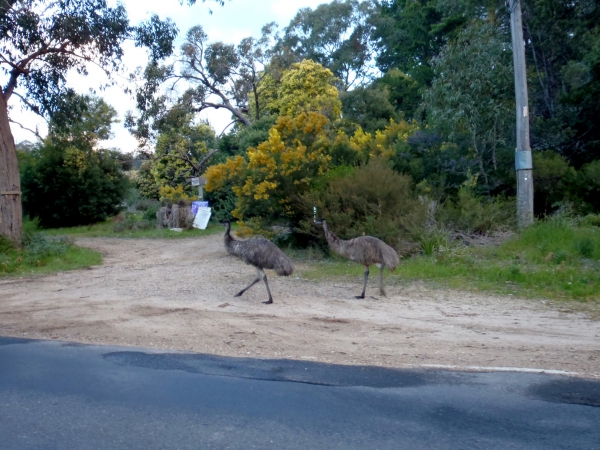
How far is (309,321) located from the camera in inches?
425

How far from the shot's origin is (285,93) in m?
41.9

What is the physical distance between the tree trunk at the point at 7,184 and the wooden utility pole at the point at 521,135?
1526 centimetres

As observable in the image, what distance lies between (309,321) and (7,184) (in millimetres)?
14252

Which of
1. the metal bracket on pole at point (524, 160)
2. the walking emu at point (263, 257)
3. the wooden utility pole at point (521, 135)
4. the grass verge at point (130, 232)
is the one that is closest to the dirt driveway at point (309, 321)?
the walking emu at point (263, 257)

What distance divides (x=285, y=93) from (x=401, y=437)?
3743 cm

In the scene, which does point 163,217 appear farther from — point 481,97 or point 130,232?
point 481,97

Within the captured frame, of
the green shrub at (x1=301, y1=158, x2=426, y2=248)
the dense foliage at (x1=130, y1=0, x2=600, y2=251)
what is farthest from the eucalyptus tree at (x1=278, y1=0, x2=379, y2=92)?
the green shrub at (x1=301, y1=158, x2=426, y2=248)

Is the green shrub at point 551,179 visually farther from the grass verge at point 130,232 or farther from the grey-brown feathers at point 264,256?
the grass verge at point 130,232

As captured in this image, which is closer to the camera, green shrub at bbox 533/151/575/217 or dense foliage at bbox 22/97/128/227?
green shrub at bbox 533/151/575/217

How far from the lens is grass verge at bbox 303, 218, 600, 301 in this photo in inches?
517

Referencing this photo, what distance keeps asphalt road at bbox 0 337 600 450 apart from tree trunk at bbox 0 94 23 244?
13.9 meters

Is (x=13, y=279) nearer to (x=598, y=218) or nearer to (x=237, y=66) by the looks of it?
(x=598, y=218)

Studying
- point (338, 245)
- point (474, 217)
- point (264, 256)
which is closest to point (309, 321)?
point (264, 256)

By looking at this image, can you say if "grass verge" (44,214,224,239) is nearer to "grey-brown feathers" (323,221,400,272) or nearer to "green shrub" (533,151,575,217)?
"green shrub" (533,151,575,217)
